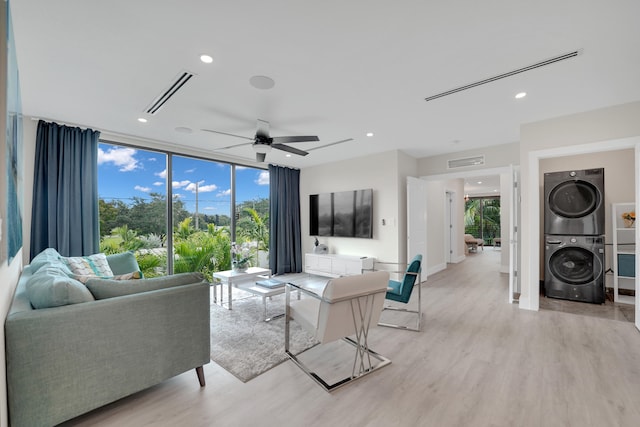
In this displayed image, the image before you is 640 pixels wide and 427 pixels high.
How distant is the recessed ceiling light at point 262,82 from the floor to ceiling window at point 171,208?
239cm

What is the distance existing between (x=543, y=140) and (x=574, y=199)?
112 centimetres

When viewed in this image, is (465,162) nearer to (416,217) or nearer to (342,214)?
(416,217)

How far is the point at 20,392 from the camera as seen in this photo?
4.75 feet

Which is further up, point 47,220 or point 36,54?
point 36,54

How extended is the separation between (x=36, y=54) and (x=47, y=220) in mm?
2263

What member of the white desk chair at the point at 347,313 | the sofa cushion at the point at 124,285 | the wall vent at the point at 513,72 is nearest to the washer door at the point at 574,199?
the wall vent at the point at 513,72

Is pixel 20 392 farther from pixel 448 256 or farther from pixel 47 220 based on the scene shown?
pixel 448 256

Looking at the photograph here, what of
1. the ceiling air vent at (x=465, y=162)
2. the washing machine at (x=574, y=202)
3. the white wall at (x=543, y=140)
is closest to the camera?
the white wall at (x=543, y=140)

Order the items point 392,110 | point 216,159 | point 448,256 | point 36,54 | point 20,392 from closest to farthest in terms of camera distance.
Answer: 1. point 20,392
2. point 36,54
3. point 392,110
4. point 216,159
5. point 448,256

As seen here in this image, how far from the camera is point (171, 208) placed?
4.89m

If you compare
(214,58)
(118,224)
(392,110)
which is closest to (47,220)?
(118,224)

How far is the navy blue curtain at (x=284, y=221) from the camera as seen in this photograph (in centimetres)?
627

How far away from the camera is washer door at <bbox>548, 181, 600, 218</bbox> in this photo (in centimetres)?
390

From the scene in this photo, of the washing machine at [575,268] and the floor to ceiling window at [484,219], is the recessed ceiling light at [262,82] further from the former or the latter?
the floor to ceiling window at [484,219]
